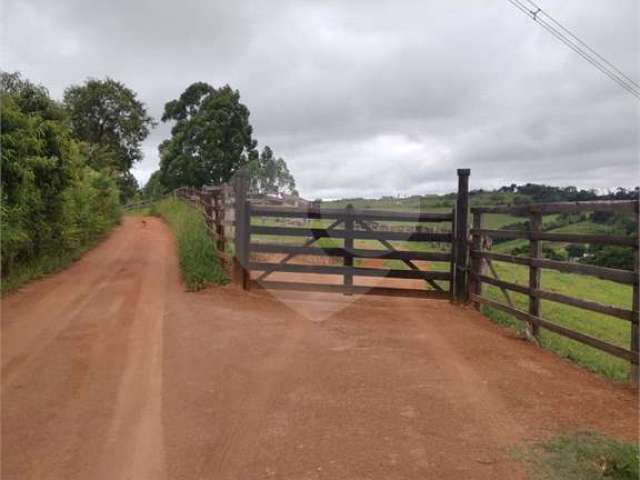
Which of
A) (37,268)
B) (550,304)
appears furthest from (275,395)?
(550,304)

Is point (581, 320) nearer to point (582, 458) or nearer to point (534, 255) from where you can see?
point (534, 255)

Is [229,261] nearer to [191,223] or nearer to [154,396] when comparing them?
[154,396]

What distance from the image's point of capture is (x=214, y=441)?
4.22m

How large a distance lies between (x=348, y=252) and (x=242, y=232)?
1.94 m

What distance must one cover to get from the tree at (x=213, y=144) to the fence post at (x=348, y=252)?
27161 millimetres

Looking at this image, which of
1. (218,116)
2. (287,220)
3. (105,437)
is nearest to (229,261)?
(287,220)

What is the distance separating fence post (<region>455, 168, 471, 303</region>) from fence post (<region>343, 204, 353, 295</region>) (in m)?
1.73

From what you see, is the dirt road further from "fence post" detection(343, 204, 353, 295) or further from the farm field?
"fence post" detection(343, 204, 353, 295)

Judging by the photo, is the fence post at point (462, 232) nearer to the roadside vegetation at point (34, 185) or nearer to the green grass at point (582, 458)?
the green grass at point (582, 458)

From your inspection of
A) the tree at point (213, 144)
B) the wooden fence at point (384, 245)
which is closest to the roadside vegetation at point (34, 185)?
the wooden fence at point (384, 245)

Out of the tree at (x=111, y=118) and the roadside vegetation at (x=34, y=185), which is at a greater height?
the tree at (x=111, y=118)

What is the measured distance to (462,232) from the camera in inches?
367

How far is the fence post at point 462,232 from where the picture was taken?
916cm

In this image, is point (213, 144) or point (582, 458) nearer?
point (582, 458)
